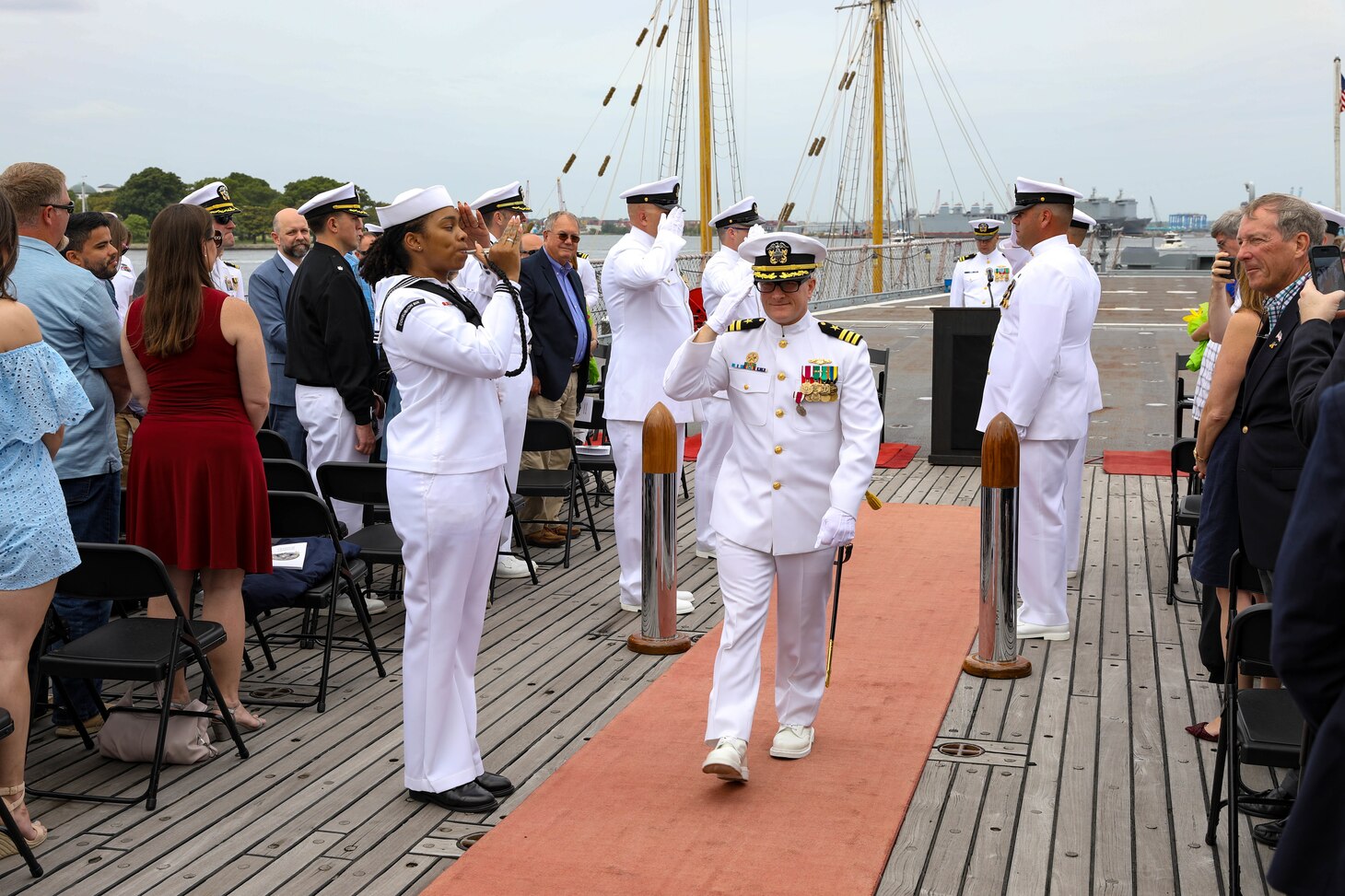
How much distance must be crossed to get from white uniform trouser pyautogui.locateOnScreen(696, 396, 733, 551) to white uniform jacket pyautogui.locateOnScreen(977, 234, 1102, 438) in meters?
1.65

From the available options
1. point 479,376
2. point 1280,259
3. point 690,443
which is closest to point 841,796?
point 479,376

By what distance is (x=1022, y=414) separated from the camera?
6059 millimetres

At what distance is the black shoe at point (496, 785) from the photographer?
14.6 feet

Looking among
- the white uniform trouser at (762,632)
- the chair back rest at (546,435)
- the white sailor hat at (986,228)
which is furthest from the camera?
the white sailor hat at (986,228)

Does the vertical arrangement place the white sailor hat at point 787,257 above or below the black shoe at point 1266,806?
above

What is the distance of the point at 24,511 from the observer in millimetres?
4000

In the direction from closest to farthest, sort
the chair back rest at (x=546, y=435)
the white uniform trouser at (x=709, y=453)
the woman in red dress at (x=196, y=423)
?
the woman in red dress at (x=196, y=423) → the white uniform trouser at (x=709, y=453) → the chair back rest at (x=546, y=435)

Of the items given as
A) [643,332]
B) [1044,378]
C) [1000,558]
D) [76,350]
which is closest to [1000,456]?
[1000,558]

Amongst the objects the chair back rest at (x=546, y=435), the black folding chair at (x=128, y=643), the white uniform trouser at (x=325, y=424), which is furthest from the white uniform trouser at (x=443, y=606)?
the chair back rest at (x=546, y=435)

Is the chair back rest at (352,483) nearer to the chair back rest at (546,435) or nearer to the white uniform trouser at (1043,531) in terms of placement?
the chair back rest at (546,435)

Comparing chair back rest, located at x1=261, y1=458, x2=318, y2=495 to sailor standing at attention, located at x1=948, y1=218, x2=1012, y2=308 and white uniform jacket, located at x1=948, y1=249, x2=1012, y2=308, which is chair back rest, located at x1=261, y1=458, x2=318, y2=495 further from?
white uniform jacket, located at x1=948, y1=249, x2=1012, y2=308

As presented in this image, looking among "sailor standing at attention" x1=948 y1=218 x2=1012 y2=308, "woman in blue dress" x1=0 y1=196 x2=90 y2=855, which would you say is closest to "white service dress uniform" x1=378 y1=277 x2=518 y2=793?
"woman in blue dress" x1=0 y1=196 x2=90 y2=855

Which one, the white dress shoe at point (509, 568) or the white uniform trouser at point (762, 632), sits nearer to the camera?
the white uniform trouser at point (762, 632)

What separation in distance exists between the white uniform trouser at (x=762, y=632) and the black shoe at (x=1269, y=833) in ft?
4.83
